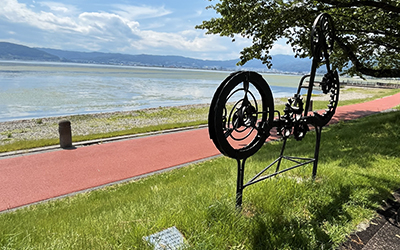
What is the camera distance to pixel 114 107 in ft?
85.0

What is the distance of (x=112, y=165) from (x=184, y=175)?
2.43 metres

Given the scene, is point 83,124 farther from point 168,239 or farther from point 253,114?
point 168,239

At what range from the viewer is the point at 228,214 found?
10.6 feet

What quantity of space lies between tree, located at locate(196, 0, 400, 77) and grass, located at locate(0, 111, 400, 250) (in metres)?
5.75

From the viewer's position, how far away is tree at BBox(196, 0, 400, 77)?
9547 mm

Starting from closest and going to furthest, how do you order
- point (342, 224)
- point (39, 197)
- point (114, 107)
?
point (342, 224), point (39, 197), point (114, 107)

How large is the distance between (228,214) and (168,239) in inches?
31.8

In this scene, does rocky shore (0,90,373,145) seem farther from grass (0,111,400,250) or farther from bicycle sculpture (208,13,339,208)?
bicycle sculpture (208,13,339,208)

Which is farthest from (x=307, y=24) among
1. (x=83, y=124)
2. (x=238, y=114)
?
(x=83, y=124)

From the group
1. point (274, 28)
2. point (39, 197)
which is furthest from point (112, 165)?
point (274, 28)

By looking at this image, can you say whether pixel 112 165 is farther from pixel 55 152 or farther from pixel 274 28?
pixel 274 28

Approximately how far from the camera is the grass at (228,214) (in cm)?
293

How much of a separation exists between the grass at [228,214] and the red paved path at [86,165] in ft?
2.64

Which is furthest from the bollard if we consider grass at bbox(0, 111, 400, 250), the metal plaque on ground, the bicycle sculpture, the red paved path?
the metal plaque on ground
